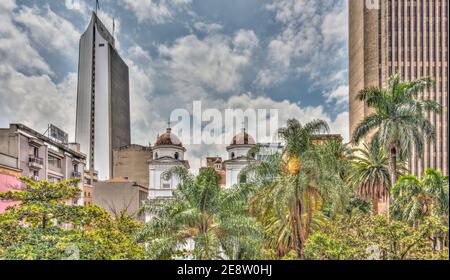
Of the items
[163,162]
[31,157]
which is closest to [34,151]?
[31,157]

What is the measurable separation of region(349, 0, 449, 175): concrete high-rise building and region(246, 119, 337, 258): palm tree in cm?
2975

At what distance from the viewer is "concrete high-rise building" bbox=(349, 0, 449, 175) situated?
39219 millimetres

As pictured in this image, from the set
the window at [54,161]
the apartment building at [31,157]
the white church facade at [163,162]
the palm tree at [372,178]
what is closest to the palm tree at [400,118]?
the palm tree at [372,178]

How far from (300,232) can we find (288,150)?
8.60 ft

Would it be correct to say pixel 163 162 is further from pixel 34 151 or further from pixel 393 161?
pixel 393 161

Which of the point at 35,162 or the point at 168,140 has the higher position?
the point at 168,140

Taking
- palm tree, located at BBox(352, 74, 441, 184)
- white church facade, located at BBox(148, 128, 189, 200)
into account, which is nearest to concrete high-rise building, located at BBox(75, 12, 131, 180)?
white church facade, located at BBox(148, 128, 189, 200)

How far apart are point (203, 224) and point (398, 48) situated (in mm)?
39471

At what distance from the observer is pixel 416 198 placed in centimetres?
1230

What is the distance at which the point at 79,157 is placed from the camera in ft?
91.9

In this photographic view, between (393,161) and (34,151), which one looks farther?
(34,151)

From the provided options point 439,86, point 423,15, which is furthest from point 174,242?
point 423,15
